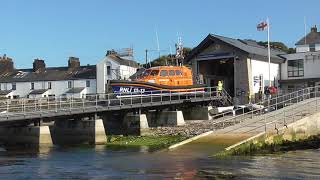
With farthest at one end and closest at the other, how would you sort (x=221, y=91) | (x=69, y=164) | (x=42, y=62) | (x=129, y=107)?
(x=42, y=62)
(x=221, y=91)
(x=129, y=107)
(x=69, y=164)

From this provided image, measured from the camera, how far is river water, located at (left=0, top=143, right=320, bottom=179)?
19.5 metres

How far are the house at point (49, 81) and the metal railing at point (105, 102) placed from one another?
36680 mm

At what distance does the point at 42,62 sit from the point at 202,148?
218ft

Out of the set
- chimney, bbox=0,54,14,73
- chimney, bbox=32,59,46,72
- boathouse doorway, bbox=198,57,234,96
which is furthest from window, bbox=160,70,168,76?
chimney, bbox=0,54,14,73

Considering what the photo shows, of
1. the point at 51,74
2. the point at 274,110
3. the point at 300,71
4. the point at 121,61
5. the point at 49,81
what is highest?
the point at 121,61

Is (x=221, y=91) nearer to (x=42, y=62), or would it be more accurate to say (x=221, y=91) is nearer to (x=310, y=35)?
(x=310, y=35)

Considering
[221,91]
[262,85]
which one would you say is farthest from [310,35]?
[221,91]

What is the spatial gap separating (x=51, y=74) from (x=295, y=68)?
43410mm

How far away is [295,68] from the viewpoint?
54.6m

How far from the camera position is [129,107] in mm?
38688

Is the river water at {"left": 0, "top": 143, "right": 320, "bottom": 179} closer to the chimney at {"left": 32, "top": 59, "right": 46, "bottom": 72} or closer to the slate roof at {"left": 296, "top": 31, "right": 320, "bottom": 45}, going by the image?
the slate roof at {"left": 296, "top": 31, "right": 320, "bottom": 45}

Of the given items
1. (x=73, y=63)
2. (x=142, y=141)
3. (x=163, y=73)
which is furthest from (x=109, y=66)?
(x=142, y=141)

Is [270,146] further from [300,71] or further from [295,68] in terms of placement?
[295,68]

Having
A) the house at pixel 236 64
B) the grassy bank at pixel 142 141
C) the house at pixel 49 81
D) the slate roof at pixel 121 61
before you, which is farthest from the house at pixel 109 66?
the grassy bank at pixel 142 141
